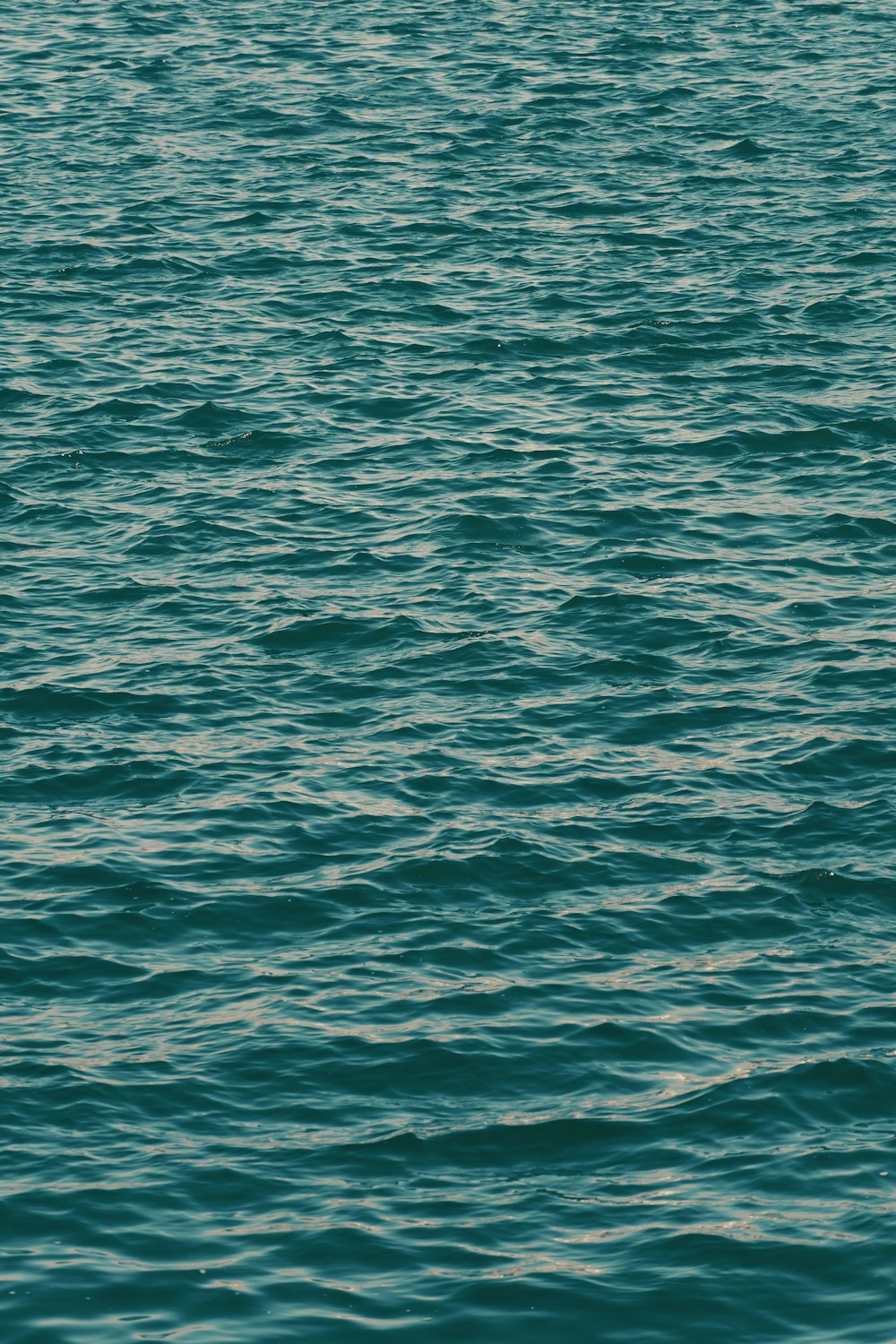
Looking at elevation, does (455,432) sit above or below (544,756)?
above

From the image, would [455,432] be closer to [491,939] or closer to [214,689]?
[214,689]

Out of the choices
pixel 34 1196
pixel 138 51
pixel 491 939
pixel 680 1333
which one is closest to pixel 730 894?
pixel 491 939

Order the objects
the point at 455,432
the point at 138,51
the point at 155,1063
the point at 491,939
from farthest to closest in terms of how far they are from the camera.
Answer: the point at 138,51
the point at 455,432
the point at 491,939
the point at 155,1063

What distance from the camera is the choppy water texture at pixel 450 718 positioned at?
26.1 m

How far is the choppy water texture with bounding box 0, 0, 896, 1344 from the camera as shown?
2609 centimetres

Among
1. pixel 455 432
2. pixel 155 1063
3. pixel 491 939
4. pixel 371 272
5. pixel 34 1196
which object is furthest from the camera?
pixel 371 272

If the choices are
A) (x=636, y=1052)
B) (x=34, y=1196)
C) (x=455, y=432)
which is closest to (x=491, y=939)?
(x=636, y=1052)

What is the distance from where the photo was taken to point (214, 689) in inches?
1543

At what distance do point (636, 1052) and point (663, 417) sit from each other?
24440mm

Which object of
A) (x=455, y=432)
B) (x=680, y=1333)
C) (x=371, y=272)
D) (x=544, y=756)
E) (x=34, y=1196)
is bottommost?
(x=680, y=1333)

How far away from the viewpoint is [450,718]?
38281 millimetres

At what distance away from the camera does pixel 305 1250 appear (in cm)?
2552

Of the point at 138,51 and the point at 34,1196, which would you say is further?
the point at 138,51

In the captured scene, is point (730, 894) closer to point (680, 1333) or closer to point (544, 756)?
point (544, 756)
